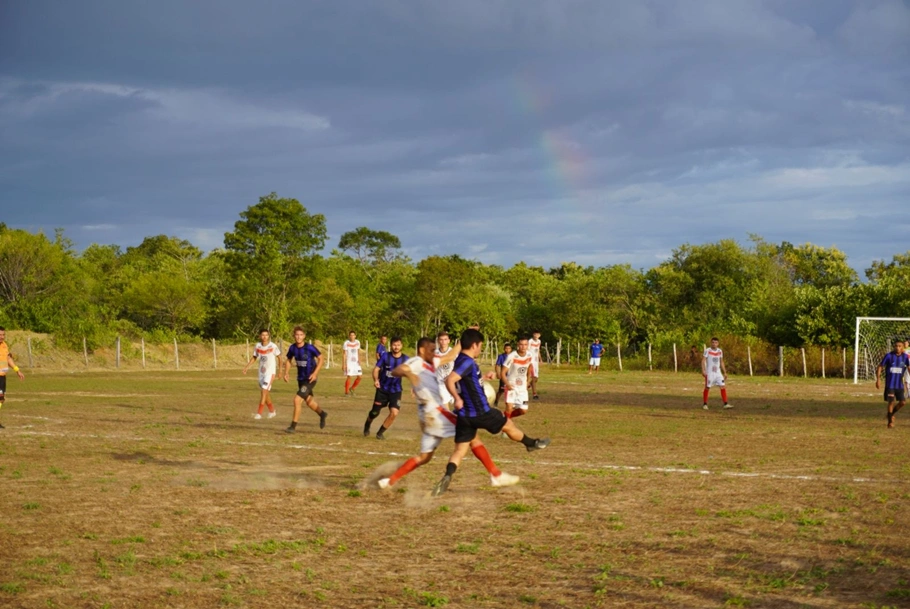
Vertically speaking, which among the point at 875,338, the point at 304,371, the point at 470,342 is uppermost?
the point at 470,342

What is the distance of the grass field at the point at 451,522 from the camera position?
262 inches

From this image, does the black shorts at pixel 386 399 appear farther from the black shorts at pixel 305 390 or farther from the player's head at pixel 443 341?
the player's head at pixel 443 341

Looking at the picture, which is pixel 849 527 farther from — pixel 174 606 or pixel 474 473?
pixel 174 606

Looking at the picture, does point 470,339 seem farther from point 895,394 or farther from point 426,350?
point 895,394

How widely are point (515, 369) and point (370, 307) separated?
181 ft

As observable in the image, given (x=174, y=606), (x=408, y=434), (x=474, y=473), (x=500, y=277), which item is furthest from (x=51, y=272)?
(x=174, y=606)

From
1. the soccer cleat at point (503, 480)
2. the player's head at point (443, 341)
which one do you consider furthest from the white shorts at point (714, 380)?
the soccer cleat at point (503, 480)

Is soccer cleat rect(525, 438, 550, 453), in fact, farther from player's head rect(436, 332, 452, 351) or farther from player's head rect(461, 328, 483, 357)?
player's head rect(436, 332, 452, 351)

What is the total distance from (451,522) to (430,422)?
1.92 meters

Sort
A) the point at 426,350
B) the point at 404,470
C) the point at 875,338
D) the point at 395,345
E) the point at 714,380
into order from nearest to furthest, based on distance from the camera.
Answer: the point at 404,470
the point at 426,350
the point at 395,345
the point at 714,380
the point at 875,338

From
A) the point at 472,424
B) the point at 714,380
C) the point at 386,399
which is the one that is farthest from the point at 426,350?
the point at 714,380

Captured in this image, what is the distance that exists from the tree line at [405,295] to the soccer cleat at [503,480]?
4546cm

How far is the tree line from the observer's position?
57.4 m

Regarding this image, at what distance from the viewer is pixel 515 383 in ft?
60.0
